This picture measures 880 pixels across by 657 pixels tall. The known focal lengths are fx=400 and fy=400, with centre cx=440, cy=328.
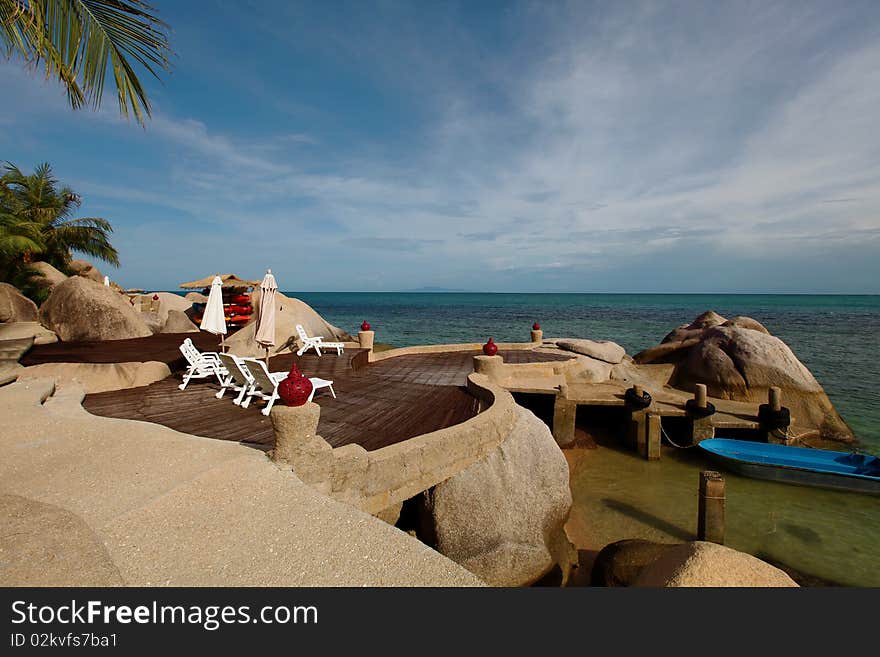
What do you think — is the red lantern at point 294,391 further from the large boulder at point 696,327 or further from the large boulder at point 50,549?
the large boulder at point 696,327

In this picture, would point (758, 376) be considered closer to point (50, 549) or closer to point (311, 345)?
point (311, 345)

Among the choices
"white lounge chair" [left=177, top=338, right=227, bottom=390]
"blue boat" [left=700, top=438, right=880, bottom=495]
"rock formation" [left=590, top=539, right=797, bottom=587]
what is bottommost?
"blue boat" [left=700, top=438, right=880, bottom=495]

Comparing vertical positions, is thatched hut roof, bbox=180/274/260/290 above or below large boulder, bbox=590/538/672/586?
above

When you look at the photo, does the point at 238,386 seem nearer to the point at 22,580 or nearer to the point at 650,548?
the point at 22,580

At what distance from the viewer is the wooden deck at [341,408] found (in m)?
6.78

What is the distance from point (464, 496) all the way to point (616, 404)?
375 inches

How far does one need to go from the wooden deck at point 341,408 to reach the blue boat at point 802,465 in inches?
330

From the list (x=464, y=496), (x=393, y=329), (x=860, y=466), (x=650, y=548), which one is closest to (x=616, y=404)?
(x=860, y=466)

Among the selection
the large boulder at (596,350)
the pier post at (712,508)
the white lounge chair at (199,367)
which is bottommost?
the pier post at (712,508)

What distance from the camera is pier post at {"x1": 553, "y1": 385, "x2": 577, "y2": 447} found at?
1337cm

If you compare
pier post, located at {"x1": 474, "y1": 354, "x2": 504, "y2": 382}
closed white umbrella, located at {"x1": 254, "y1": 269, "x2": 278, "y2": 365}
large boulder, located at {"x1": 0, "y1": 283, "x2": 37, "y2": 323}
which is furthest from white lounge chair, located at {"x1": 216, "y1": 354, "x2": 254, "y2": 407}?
large boulder, located at {"x1": 0, "y1": 283, "x2": 37, "y2": 323}

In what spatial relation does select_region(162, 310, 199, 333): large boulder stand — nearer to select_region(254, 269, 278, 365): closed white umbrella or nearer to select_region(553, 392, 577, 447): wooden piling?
select_region(254, 269, 278, 365): closed white umbrella

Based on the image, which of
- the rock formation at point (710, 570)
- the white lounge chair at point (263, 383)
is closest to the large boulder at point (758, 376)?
the rock formation at point (710, 570)

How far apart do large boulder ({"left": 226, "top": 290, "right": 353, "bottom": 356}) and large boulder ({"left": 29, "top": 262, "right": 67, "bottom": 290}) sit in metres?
12.3
